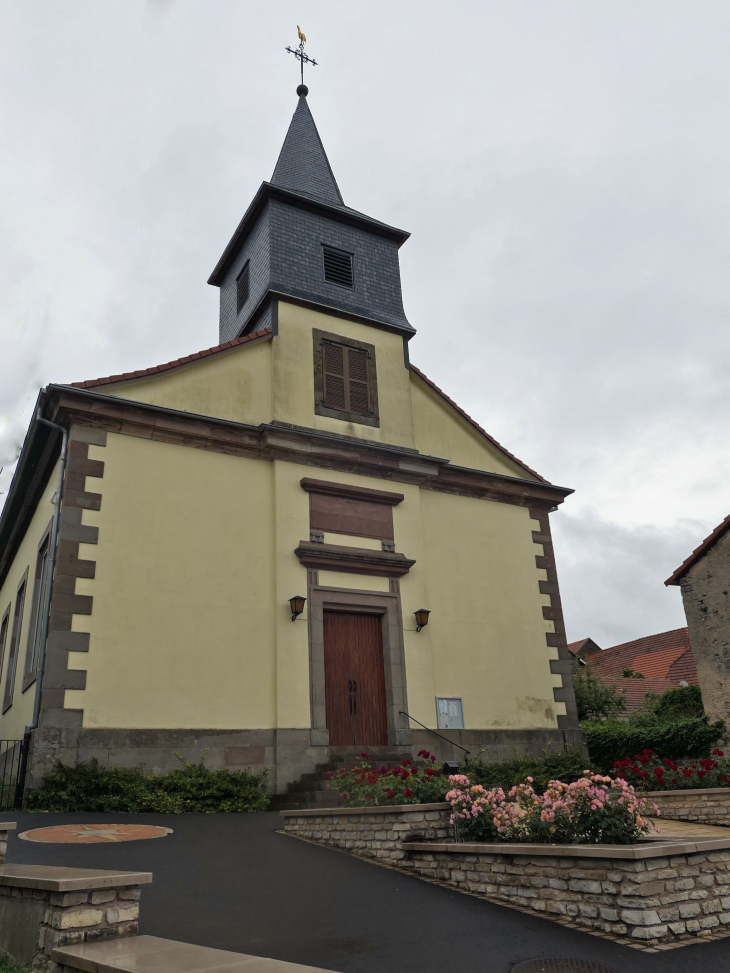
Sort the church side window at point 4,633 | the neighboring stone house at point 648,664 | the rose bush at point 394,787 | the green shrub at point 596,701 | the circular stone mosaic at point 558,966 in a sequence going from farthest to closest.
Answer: the neighboring stone house at point 648,664
the green shrub at point 596,701
the church side window at point 4,633
the rose bush at point 394,787
the circular stone mosaic at point 558,966

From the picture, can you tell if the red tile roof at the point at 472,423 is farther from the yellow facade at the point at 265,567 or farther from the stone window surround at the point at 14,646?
the stone window surround at the point at 14,646

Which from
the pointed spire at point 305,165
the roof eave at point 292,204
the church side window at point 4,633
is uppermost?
the pointed spire at point 305,165

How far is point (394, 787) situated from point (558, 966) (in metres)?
4.12

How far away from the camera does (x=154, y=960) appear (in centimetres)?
418

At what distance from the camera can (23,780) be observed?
35.0 feet

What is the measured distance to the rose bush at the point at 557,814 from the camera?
693 cm

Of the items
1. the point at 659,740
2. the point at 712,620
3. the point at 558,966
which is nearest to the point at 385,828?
the point at 558,966

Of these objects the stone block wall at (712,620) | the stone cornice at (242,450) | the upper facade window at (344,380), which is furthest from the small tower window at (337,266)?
the stone block wall at (712,620)

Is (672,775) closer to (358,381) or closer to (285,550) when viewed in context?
(285,550)

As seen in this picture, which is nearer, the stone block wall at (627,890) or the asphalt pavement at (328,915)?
the asphalt pavement at (328,915)

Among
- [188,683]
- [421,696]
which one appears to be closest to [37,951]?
[188,683]

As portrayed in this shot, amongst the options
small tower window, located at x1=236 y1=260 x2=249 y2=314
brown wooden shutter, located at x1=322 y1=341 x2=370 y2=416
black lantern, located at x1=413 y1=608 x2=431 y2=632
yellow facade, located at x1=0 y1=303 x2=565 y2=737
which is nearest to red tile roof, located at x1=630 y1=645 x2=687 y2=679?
yellow facade, located at x1=0 y1=303 x2=565 y2=737

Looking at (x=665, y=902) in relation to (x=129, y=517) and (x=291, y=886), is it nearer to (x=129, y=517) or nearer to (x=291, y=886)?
(x=291, y=886)

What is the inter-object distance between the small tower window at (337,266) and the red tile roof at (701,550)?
30.8 ft
